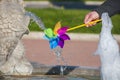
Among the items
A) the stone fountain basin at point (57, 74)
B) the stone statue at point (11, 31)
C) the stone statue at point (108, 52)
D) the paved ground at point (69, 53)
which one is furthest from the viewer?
the paved ground at point (69, 53)

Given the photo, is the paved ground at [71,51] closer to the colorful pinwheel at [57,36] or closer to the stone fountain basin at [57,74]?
the stone fountain basin at [57,74]

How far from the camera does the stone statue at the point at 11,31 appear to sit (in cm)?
679

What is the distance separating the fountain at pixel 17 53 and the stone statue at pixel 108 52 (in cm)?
144

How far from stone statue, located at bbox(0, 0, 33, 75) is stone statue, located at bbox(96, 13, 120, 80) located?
6.20ft

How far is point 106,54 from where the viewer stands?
5.05 m

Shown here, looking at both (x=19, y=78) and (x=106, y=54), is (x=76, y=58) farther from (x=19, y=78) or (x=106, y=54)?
(x=106, y=54)

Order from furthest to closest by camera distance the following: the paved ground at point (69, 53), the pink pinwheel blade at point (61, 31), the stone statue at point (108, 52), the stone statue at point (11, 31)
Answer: the paved ground at point (69, 53), the stone statue at point (11, 31), the pink pinwheel blade at point (61, 31), the stone statue at point (108, 52)

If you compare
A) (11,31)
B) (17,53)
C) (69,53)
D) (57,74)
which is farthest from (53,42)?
(69,53)

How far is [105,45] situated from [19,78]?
242cm

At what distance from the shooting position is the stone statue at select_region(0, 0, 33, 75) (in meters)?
6.79

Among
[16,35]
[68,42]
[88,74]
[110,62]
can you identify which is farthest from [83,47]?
[110,62]

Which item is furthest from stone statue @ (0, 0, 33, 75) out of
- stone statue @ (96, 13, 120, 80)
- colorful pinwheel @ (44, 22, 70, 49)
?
stone statue @ (96, 13, 120, 80)

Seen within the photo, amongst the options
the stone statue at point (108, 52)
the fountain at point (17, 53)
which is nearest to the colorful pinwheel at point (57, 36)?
the fountain at point (17, 53)

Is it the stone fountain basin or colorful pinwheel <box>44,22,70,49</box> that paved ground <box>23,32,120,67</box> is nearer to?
the stone fountain basin
